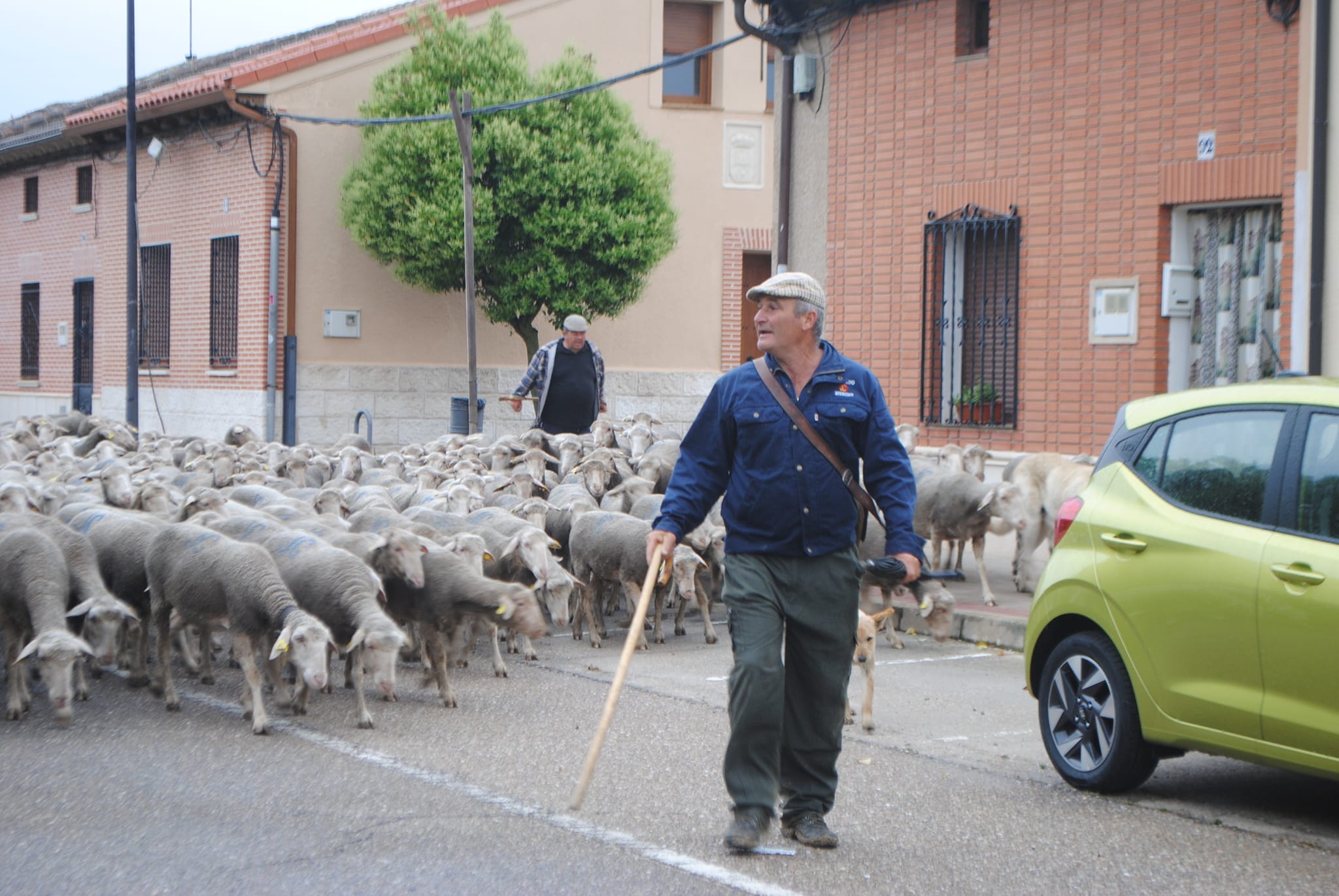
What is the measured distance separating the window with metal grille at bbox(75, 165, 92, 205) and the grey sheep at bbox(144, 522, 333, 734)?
82.0 ft

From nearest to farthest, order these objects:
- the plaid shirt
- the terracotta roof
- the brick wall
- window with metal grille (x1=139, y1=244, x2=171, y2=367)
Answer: the plaid shirt → the terracotta roof → the brick wall → window with metal grille (x1=139, y1=244, x2=171, y2=367)

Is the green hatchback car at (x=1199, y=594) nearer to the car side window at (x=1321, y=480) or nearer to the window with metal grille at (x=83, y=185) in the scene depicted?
the car side window at (x=1321, y=480)

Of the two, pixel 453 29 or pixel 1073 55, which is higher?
pixel 453 29

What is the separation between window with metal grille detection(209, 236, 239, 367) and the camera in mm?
26031

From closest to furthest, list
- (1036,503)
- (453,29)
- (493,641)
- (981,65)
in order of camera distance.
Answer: (493,641), (1036,503), (981,65), (453,29)

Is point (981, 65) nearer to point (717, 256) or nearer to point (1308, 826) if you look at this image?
point (1308, 826)

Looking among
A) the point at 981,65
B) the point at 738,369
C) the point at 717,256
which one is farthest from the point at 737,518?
the point at 717,256

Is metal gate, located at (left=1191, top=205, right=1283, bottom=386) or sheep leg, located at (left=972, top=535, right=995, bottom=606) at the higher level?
metal gate, located at (left=1191, top=205, right=1283, bottom=386)

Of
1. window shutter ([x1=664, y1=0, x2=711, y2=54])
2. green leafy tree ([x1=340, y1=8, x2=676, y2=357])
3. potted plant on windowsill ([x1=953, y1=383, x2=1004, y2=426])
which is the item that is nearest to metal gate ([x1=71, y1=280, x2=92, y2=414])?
green leafy tree ([x1=340, y1=8, x2=676, y2=357])

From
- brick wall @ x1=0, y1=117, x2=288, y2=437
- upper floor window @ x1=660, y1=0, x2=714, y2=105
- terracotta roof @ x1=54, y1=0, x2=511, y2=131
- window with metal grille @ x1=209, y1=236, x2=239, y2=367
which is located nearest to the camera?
terracotta roof @ x1=54, y1=0, x2=511, y2=131

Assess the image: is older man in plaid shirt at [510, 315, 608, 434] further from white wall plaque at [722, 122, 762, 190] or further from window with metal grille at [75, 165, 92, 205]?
window with metal grille at [75, 165, 92, 205]

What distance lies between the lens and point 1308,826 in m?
6.16

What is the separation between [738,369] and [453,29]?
789 inches

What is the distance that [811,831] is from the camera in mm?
5621
